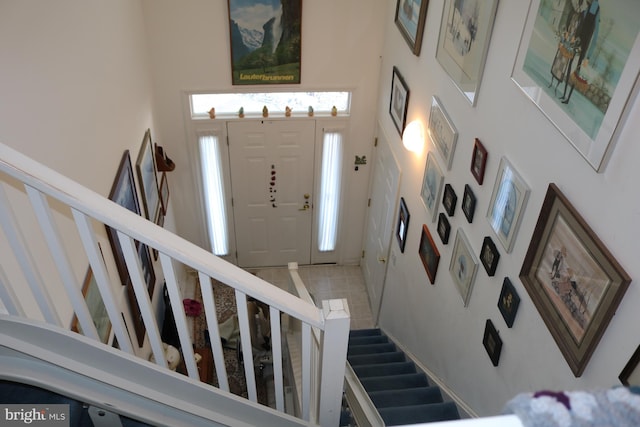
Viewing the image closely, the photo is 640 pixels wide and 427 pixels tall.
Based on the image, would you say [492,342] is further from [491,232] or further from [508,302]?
[491,232]

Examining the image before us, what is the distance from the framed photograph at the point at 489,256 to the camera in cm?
271

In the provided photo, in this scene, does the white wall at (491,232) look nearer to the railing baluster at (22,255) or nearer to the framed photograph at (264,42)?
the framed photograph at (264,42)

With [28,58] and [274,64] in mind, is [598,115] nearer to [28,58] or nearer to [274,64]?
→ [28,58]

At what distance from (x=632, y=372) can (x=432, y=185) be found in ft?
6.88

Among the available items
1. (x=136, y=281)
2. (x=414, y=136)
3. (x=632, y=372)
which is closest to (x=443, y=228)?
(x=414, y=136)

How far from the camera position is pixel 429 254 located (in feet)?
12.4

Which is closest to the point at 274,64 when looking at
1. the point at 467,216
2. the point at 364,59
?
the point at 364,59

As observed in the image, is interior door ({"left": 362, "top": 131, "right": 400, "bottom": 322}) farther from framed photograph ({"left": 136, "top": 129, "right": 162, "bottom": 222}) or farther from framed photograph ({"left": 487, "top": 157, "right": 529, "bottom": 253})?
framed photograph ({"left": 136, "top": 129, "right": 162, "bottom": 222})

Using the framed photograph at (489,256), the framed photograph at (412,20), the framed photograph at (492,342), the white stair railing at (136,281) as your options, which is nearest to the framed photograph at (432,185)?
the framed photograph at (489,256)

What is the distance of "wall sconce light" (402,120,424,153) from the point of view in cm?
390

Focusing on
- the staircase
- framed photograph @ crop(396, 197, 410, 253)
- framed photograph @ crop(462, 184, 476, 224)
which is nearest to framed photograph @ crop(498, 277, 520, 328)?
framed photograph @ crop(462, 184, 476, 224)

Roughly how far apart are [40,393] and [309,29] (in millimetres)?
3996

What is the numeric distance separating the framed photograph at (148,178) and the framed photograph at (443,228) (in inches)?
92.8

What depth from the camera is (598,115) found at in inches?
72.8
